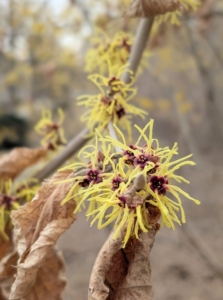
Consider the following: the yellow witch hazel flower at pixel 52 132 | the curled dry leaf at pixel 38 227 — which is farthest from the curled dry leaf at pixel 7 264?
the yellow witch hazel flower at pixel 52 132

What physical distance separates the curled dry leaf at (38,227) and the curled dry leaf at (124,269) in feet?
0.38

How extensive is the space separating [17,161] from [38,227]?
438 mm

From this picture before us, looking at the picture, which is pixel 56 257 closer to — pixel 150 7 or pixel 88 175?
pixel 88 175

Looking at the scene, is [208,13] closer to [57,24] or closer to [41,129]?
[41,129]

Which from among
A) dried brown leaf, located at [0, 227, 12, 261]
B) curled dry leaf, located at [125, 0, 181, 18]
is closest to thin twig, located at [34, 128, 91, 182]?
dried brown leaf, located at [0, 227, 12, 261]

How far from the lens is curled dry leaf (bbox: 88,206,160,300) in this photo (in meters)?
0.57

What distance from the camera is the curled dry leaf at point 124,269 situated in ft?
1.88

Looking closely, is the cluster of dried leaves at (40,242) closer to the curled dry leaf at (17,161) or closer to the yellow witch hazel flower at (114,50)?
the curled dry leaf at (17,161)

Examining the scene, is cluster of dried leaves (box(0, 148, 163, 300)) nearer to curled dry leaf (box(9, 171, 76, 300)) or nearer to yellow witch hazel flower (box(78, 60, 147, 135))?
curled dry leaf (box(9, 171, 76, 300))

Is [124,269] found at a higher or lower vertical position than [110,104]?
lower

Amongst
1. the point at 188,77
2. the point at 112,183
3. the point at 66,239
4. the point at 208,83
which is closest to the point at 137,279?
the point at 112,183

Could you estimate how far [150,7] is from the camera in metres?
0.81

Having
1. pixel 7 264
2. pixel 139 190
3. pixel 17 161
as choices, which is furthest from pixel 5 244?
pixel 139 190

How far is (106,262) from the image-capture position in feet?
1.93
